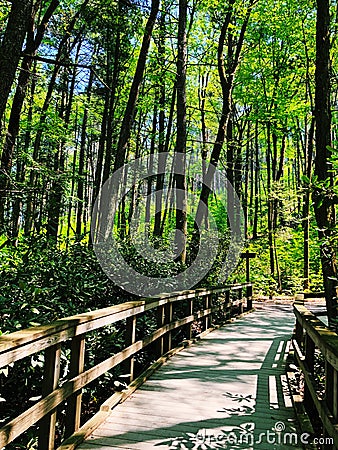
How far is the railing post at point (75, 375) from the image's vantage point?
338 cm

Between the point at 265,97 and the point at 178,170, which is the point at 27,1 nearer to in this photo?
the point at 178,170

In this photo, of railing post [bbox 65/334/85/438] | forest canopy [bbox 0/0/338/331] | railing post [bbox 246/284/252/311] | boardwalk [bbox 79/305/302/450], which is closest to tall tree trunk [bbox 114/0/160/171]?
forest canopy [bbox 0/0/338/331]

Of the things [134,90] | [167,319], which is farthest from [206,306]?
[134,90]

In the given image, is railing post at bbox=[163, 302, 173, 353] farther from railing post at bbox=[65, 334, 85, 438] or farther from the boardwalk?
railing post at bbox=[65, 334, 85, 438]

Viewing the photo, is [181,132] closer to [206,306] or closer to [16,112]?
[16,112]

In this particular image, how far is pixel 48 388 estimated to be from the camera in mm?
2916

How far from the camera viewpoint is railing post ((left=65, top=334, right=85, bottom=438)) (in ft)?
11.1

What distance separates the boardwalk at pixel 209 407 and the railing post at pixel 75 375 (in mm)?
179

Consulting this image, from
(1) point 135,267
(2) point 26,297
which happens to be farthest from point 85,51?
(2) point 26,297

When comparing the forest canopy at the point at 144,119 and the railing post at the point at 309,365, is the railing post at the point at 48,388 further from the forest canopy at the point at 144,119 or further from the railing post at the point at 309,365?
the railing post at the point at 309,365

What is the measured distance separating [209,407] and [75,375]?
5.43 feet

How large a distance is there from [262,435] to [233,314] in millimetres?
9208

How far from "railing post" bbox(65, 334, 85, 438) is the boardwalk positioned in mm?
179

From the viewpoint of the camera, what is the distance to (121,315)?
4.37m
